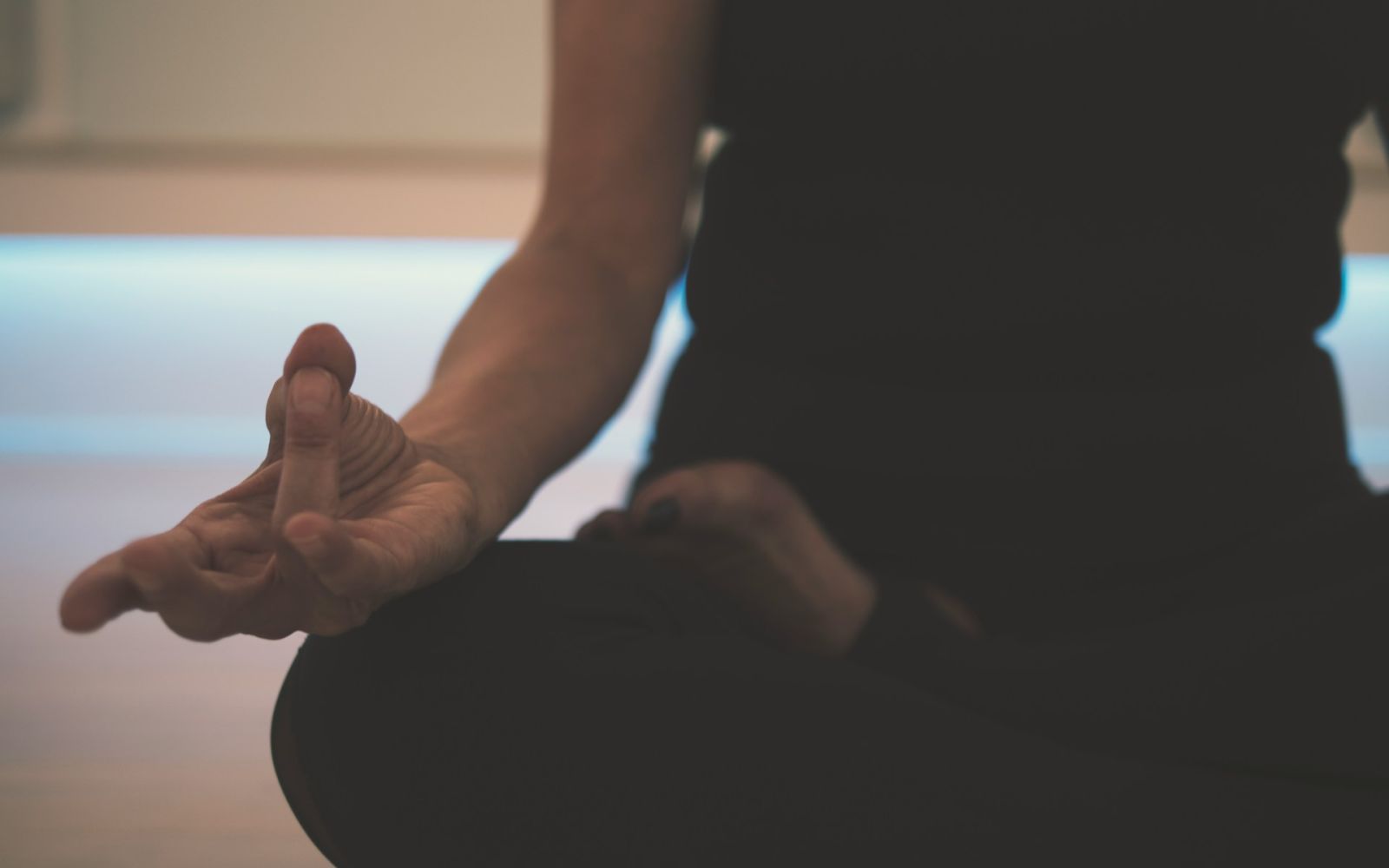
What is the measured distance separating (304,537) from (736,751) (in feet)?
0.58

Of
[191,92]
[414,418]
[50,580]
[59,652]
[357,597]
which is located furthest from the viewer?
[191,92]

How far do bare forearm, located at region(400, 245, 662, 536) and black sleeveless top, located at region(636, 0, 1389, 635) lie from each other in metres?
0.11

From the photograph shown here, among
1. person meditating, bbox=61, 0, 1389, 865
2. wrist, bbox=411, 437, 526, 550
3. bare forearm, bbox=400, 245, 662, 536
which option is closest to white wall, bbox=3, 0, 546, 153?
person meditating, bbox=61, 0, 1389, 865

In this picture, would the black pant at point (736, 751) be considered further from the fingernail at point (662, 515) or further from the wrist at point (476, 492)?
the fingernail at point (662, 515)

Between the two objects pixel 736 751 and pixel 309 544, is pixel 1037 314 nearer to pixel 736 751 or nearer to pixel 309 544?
pixel 736 751

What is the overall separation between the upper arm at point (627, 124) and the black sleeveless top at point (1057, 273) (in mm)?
54

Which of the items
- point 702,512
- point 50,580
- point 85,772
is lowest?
point 50,580

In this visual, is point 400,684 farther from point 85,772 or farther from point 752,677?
point 85,772

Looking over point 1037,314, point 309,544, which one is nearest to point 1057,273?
point 1037,314

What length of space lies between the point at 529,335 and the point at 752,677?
0.80 feet

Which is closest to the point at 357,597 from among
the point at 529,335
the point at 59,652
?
the point at 529,335

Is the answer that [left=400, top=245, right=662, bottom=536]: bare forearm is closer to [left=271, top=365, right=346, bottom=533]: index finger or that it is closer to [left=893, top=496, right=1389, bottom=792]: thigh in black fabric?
[left=271, top=365, right=346, bottom=533]: index finger

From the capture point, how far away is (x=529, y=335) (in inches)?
24.5

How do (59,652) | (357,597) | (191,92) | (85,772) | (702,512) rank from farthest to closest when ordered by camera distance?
(191,92), (59,652), (85,772), (702,512), (357,597)
